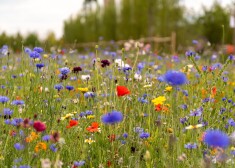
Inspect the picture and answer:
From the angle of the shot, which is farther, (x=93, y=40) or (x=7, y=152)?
(x=93, y=40)

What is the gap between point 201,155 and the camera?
2.38 m

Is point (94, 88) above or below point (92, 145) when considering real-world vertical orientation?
above

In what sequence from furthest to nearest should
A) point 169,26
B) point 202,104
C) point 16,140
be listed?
point 169,26, point 202,104, point 16,140

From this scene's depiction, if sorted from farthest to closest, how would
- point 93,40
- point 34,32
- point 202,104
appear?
point 34,32, point 93,40, point 202,104

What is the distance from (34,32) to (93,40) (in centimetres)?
587

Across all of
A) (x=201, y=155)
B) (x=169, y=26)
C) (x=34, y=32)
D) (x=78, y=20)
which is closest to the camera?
(x=201, y=155)

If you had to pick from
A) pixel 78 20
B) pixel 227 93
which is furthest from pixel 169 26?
pixel 227 93

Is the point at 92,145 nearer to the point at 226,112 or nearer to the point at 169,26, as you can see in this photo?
the point at 226,112

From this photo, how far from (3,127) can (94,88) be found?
0.86 m

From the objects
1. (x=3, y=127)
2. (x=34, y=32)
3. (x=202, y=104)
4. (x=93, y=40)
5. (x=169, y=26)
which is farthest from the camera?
(x=34, y=32)

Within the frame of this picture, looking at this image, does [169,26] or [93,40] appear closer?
[169,26]

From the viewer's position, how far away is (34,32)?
26078 mm

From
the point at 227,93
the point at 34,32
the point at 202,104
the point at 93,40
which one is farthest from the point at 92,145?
the point at 34,32

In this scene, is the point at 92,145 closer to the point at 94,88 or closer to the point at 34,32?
the point at 94,88
